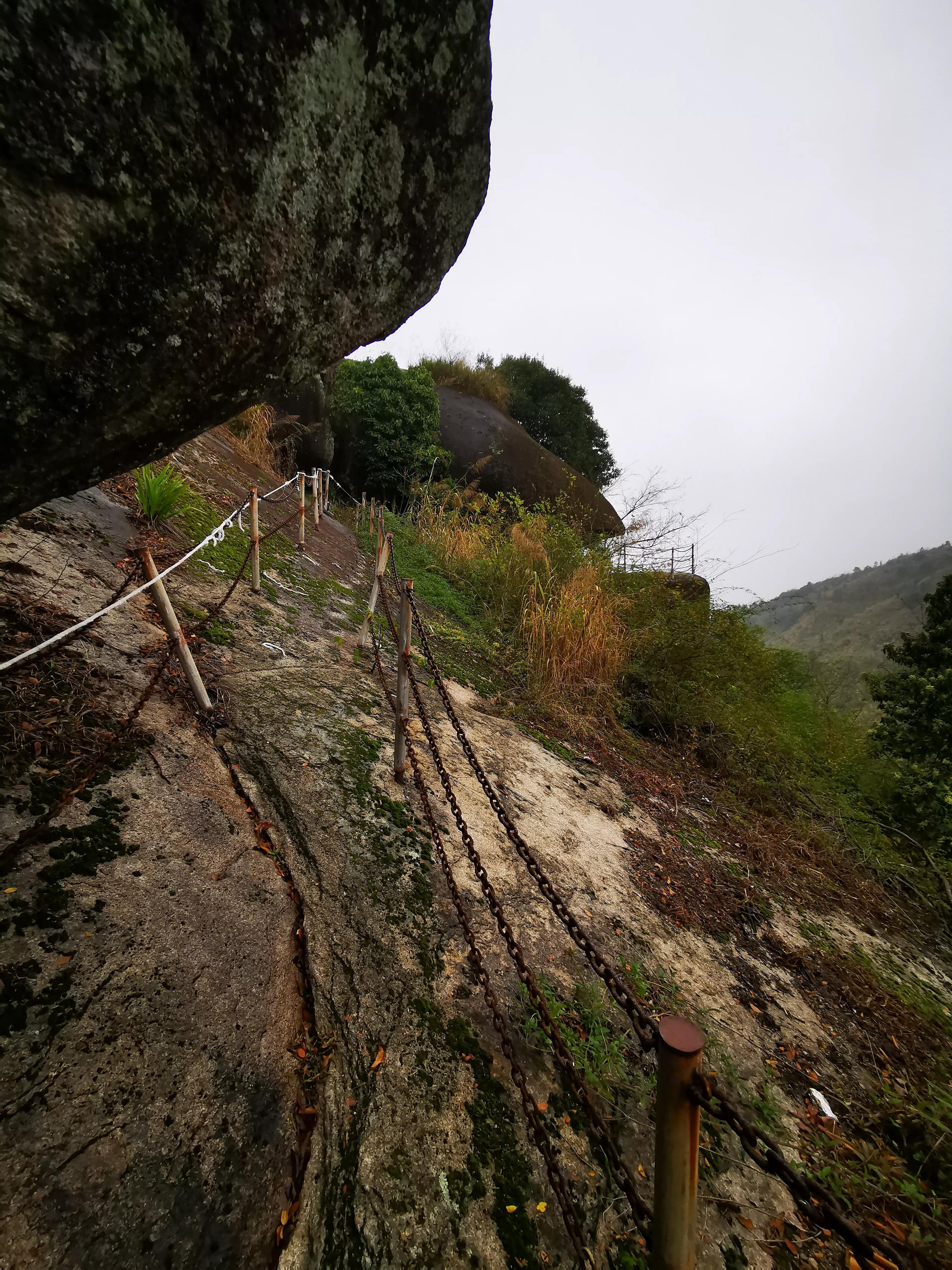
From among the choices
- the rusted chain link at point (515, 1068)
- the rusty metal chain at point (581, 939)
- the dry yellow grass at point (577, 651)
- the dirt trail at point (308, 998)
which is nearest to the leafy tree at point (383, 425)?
the dry yellow grass at point (577, 651)

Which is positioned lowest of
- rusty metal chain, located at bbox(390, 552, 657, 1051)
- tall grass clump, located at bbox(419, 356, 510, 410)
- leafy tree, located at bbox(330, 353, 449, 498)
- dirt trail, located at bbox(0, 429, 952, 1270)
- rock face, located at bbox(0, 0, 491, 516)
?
dirt trail, located at bbox(0, 429, 952, 1270)

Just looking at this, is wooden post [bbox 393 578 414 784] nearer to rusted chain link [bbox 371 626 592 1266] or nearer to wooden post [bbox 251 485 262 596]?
rusted chain link [bbox 371 626 592 1266]

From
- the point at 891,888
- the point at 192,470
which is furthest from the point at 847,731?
the point at 192,470

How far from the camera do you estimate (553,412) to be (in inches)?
590

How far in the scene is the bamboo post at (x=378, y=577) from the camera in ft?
13.5

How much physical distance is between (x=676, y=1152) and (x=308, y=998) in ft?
3.90

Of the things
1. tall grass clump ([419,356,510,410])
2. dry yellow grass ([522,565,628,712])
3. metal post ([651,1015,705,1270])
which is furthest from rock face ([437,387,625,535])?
metal post ([651,1015,705,1270])

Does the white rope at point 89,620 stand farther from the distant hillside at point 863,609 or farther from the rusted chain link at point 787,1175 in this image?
the distant hillside at point 863,609

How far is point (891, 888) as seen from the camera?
12.7 ft

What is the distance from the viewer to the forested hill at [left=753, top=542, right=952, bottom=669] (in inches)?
972

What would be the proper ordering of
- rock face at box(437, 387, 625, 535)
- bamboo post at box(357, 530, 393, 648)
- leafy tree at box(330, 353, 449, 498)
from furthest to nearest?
rock face at box(437, 387, 625, 535), leafy tree at box(330, 353, 449, 498), bamboo post at box(357, 530, 393, 648)

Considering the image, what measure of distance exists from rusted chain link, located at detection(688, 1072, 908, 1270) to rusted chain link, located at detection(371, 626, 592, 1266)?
54 cm

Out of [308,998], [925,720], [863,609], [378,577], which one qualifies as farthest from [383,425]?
[863,609]

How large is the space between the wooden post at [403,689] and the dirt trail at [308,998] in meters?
0.10
